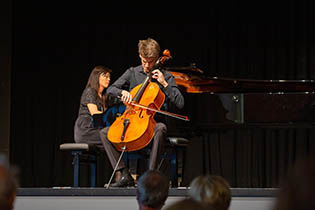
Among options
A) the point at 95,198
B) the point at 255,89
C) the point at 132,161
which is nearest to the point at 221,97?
the point at 255,89

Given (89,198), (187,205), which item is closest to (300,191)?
(187,205)

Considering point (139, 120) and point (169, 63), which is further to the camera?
point (169, 63)

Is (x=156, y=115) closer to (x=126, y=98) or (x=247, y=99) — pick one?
(x=126, y=98)

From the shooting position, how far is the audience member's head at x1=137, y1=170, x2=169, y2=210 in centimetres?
204

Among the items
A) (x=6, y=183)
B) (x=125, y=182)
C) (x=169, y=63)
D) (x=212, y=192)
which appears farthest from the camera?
(x=169, y=63)

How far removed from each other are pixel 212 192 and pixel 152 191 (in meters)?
0.47

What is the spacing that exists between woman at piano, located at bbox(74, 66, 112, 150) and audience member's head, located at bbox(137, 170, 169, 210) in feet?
8.86

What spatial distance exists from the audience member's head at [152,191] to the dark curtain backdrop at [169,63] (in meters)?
4.71

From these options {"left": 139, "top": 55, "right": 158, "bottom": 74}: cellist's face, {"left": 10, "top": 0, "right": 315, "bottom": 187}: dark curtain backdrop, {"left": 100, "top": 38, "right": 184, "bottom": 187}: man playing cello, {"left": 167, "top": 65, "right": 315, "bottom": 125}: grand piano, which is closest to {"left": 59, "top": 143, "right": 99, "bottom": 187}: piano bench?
{"left": 100, "top": 38, "right": 184, "bottom": 187}: man playing cello

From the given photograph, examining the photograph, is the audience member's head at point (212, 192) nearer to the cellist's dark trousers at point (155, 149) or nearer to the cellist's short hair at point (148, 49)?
the cellist's dark trousers at point (155, 149)

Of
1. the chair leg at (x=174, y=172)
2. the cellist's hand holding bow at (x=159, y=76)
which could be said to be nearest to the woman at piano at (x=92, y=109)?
the chair leg at (x=174, y=172)

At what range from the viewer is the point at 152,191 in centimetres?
204

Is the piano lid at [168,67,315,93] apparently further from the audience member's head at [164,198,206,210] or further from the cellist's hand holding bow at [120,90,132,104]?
the audience member's head at [164,198,206,210]

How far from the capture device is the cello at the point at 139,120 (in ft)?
13.7
